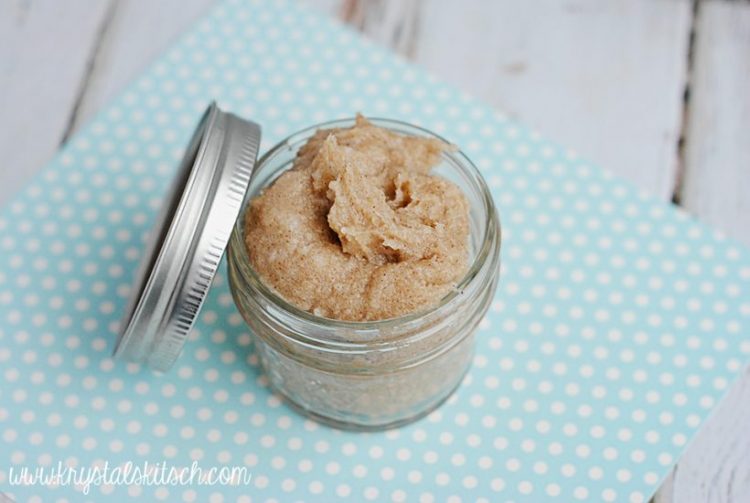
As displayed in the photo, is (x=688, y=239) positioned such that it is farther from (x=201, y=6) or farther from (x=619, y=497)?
(x=201, y=6)

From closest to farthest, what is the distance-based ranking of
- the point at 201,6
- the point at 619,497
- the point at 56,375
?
the point at 619,497, the point at 56,375, the point at 201,6

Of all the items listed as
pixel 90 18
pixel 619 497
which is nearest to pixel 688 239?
pixel 619 497

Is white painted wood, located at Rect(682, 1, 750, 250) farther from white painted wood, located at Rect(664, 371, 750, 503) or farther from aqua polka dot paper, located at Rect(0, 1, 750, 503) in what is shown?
white painted wood, located at Rect(664, 371, 750, 503)

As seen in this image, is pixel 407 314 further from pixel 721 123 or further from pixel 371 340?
pixel 721 123

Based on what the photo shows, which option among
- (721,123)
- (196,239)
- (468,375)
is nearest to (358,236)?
(196,239)

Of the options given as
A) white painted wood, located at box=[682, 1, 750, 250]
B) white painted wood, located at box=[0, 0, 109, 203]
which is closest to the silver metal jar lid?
white painted wood, located at box=[0, 0, 109, 203]

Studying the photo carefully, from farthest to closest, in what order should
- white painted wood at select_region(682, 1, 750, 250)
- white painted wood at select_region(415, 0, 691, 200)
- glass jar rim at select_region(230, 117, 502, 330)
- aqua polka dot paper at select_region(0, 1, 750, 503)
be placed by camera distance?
white painted wood at select_region(415, 0, 691, 200) → white painted wood at select_region(682, 1, 750, 250) → aqua polka dot paper at select_region(0, 1, 750, 503) → glass jar rim at select_region(230, 117, 502, 330)
